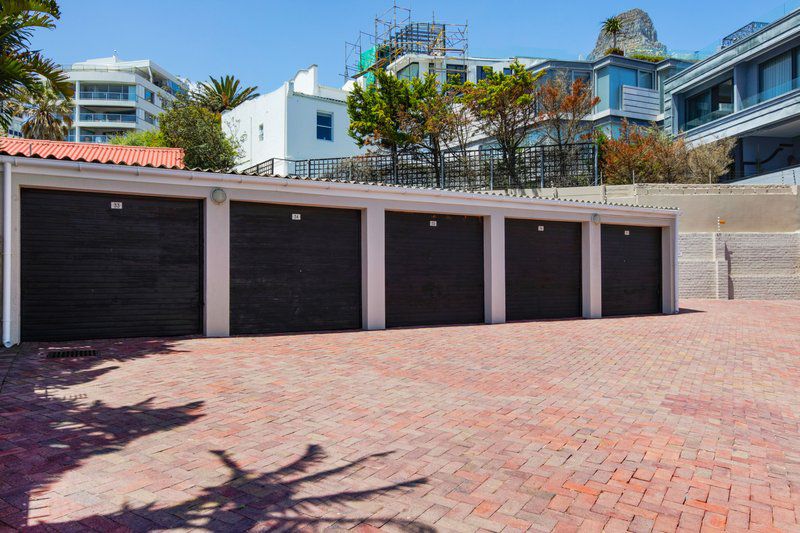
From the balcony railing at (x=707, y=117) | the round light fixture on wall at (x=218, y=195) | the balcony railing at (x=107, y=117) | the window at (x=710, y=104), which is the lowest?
the round light fixture on wall at (x=218, y=195)

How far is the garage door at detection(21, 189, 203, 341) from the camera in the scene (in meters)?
8.88

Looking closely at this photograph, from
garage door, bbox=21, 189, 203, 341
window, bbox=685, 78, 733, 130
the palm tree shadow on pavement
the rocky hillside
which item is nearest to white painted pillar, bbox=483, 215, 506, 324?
garage door, bbox=21, 189, 203, 341

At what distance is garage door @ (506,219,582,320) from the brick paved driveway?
549 centimetres

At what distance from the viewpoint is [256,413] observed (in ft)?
16.8

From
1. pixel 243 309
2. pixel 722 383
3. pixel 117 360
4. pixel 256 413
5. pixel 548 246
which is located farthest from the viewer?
pixel 548 246

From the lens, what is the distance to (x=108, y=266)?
9.37 m

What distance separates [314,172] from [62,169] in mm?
14106

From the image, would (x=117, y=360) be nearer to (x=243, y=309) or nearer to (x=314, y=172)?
(x=243, y=309)

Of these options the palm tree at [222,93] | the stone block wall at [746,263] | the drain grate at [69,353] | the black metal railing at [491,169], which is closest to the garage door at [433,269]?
the drain grate at [69,353]

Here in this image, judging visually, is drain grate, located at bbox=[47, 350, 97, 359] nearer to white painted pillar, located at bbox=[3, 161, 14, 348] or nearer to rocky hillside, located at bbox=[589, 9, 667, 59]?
white painted pillar, located at bbox=[3, 161, 14, 348]

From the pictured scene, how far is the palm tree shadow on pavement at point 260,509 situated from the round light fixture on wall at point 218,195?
23.4 feet

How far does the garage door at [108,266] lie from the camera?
8875 mm

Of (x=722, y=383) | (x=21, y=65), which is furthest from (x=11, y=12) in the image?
(x=722, y=383)

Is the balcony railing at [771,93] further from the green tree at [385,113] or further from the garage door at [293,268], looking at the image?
the garage door at [293,268]
